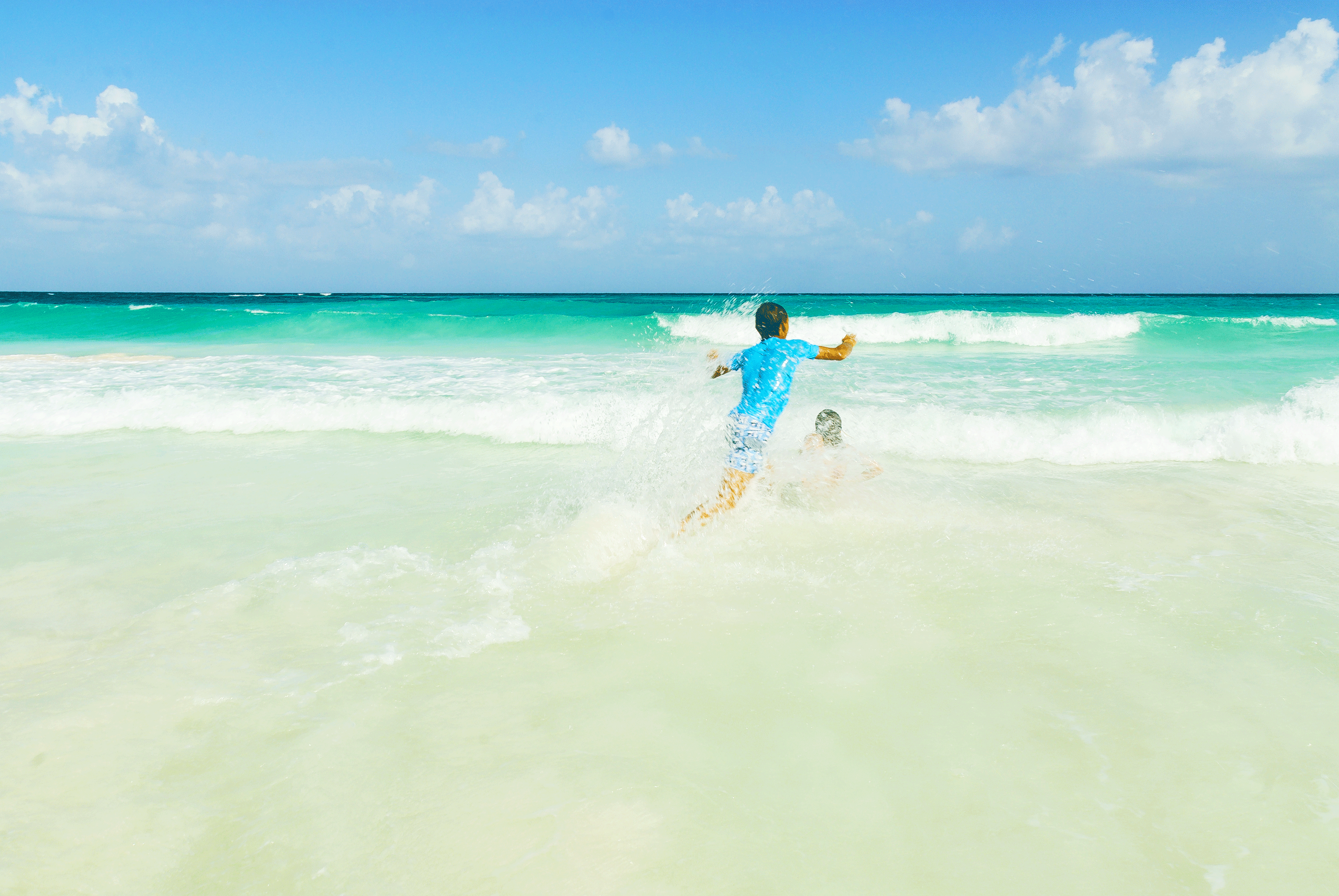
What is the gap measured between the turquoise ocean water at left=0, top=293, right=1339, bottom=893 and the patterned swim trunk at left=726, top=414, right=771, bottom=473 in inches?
11.6

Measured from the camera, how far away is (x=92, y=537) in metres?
5.14

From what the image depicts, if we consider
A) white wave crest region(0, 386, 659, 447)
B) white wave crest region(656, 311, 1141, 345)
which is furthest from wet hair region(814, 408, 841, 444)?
white wave crest region(656, 311, 1141, 345)

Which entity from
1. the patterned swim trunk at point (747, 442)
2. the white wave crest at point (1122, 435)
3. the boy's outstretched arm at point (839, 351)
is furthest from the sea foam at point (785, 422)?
the boy's outstretched arm at point (839, 351)

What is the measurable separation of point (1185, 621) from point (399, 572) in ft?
14.4

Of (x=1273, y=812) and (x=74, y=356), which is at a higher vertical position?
(x=74, y=356)

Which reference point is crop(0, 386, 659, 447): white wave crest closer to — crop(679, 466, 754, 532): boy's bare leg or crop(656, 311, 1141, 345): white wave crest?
crop(679, 466, 754, 532): boy's bare leg

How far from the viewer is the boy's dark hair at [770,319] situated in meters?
5.38

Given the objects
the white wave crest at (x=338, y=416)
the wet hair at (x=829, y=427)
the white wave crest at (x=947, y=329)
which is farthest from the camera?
the white wave crest at (x=947, y=329)

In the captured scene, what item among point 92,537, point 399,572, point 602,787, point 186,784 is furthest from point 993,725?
point 92,537

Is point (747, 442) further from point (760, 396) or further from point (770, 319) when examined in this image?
point (770, 319)

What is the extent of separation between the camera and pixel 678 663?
3391 mm

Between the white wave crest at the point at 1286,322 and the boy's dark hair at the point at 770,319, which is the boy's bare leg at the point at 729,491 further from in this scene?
the white wave crest at the point at 1286,322

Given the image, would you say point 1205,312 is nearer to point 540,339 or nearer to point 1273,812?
point 540,339

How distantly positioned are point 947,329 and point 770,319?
21.1m
